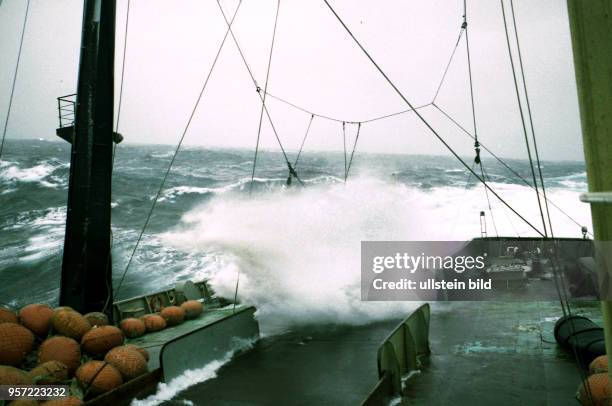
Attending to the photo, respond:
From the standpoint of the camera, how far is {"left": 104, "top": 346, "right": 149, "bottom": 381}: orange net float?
23.0 ft

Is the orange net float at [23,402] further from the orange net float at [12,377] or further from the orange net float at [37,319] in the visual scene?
the orange net float at [37,319]

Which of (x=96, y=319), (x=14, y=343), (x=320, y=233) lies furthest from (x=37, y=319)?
(x=320, y=233)

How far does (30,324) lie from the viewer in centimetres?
745

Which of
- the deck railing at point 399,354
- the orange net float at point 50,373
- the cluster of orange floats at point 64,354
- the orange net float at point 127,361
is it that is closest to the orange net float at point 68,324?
the cluster of orange floats at point 64,354

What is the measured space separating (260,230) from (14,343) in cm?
1503

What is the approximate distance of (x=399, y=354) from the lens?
746cm

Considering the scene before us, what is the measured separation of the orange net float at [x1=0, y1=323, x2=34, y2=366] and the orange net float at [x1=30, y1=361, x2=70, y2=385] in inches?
19.3

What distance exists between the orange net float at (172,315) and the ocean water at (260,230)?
2.46 metres

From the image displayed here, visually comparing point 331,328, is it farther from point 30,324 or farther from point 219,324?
point 30,324

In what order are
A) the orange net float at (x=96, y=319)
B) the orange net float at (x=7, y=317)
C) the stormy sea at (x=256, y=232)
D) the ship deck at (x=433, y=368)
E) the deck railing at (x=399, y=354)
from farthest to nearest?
the stormy sea at (x=256, y=232) < the orange net float at (x=96, y=319) < the orange net float at (x=7, y=317) < the ship deck at (x=433, y=368) < the deck railing at (x=399, y=354)

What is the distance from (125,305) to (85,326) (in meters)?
3.70

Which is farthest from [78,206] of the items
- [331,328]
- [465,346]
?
[465,346]

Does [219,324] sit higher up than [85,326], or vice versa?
[85,326]

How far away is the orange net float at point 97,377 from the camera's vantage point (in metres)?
6.46
